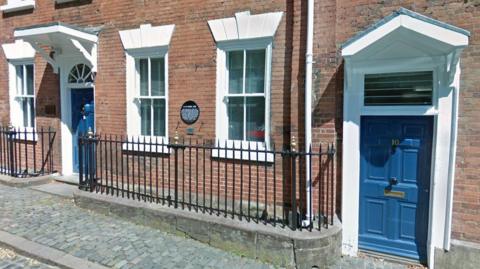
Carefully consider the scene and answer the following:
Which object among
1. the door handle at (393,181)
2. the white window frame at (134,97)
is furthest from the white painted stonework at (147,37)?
the door handle at (393,181)

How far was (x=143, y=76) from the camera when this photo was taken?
664cm

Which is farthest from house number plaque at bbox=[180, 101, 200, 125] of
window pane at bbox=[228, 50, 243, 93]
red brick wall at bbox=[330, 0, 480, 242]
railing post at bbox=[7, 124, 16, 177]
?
railing post at bbox=[7, 124, 16, 177]

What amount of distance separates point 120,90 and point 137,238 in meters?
3.20

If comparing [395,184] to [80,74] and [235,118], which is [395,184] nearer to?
[235,118]

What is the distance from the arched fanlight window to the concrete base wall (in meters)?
7.44

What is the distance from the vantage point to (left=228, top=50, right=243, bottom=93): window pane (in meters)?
5.63

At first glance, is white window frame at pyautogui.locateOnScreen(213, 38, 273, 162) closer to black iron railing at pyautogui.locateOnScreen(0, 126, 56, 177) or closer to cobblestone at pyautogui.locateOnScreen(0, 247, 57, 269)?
cobblestone at pyautogui.locateOnScreen(0, 247, 57, 269)

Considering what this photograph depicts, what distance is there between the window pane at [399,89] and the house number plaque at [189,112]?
2.87 m

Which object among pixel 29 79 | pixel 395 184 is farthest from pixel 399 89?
pixel 29 79

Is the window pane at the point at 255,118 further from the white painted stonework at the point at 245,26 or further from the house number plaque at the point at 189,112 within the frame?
the white painted stonework at the point at 245,26

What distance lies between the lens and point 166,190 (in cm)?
625

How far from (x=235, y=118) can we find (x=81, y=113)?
14.0 feet

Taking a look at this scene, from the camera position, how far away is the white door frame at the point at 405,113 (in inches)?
162

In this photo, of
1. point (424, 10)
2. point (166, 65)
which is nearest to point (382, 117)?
point (424, 10)
